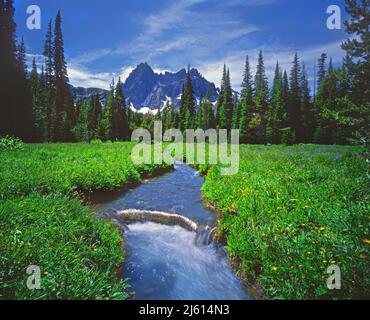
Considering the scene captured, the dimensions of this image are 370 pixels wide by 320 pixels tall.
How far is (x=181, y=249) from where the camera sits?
7.43 meters

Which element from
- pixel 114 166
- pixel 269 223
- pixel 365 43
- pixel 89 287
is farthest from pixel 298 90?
pixel 89 287

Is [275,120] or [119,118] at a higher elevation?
[119,118]

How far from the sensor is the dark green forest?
72.6 feet

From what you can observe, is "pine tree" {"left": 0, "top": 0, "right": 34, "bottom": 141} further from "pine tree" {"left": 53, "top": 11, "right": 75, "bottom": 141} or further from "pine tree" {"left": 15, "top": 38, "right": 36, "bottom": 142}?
"pine tree" {"left": 53, "top": 11, "right": 75, "bottom": 141}

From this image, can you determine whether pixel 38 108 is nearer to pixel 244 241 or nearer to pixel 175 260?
pixel 175 260

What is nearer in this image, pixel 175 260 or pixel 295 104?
pixel 175 260

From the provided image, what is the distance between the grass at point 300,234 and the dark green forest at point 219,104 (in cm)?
1027

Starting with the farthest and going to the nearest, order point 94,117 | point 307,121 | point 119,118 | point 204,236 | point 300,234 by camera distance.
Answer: point 94,117, point 119,118, point 307,121, point 204,236, point 300,234

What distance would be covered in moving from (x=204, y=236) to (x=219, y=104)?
52.0 m

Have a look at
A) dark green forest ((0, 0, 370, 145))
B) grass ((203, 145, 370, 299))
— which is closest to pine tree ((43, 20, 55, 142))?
dark green forest ((0, 0, 370, 145))

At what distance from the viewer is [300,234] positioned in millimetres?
5699

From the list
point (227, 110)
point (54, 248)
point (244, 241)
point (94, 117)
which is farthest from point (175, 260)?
point (94, 117)

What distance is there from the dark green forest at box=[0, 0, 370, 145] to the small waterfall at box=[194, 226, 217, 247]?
12521 millimetres

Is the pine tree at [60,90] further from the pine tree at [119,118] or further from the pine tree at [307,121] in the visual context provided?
the pine tree at [307,121]
